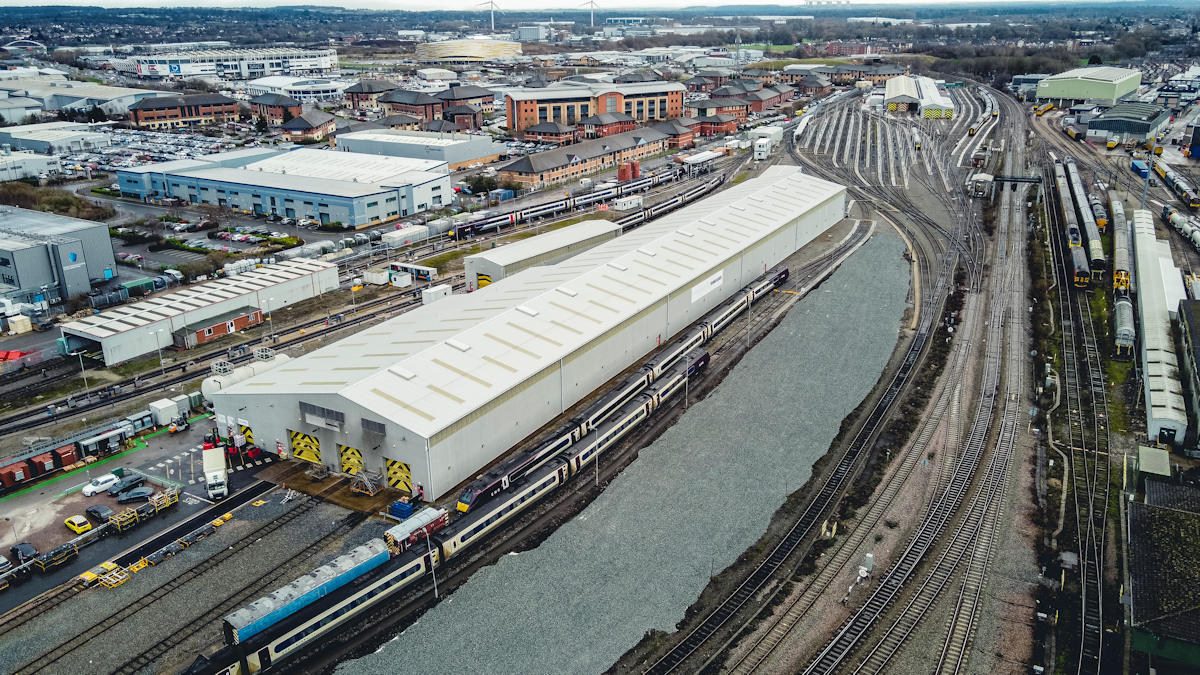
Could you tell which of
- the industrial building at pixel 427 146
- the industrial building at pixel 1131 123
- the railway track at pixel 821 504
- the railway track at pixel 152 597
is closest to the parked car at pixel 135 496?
the railway track at pixel 152 597

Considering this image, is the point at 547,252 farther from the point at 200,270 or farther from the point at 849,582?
the point at 849,582

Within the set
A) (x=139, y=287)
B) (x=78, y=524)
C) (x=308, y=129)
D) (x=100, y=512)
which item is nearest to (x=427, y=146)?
(x=308, y=129)

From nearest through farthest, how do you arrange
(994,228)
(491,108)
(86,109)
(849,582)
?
(849,582) → (994,228) → (86,109) → (491,108)

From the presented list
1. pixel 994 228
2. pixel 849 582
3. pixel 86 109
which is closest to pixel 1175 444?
pixel 849 582

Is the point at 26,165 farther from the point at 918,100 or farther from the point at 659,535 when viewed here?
the point at 918,100

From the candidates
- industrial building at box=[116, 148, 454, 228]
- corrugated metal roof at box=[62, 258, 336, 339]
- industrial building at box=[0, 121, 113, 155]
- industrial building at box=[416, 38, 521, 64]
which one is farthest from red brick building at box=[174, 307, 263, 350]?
industrial building at box=[416, 38, 521, 64]

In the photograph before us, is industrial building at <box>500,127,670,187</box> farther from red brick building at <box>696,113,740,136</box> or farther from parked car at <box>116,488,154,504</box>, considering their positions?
parked car at <box>116,488,154,504</box>
